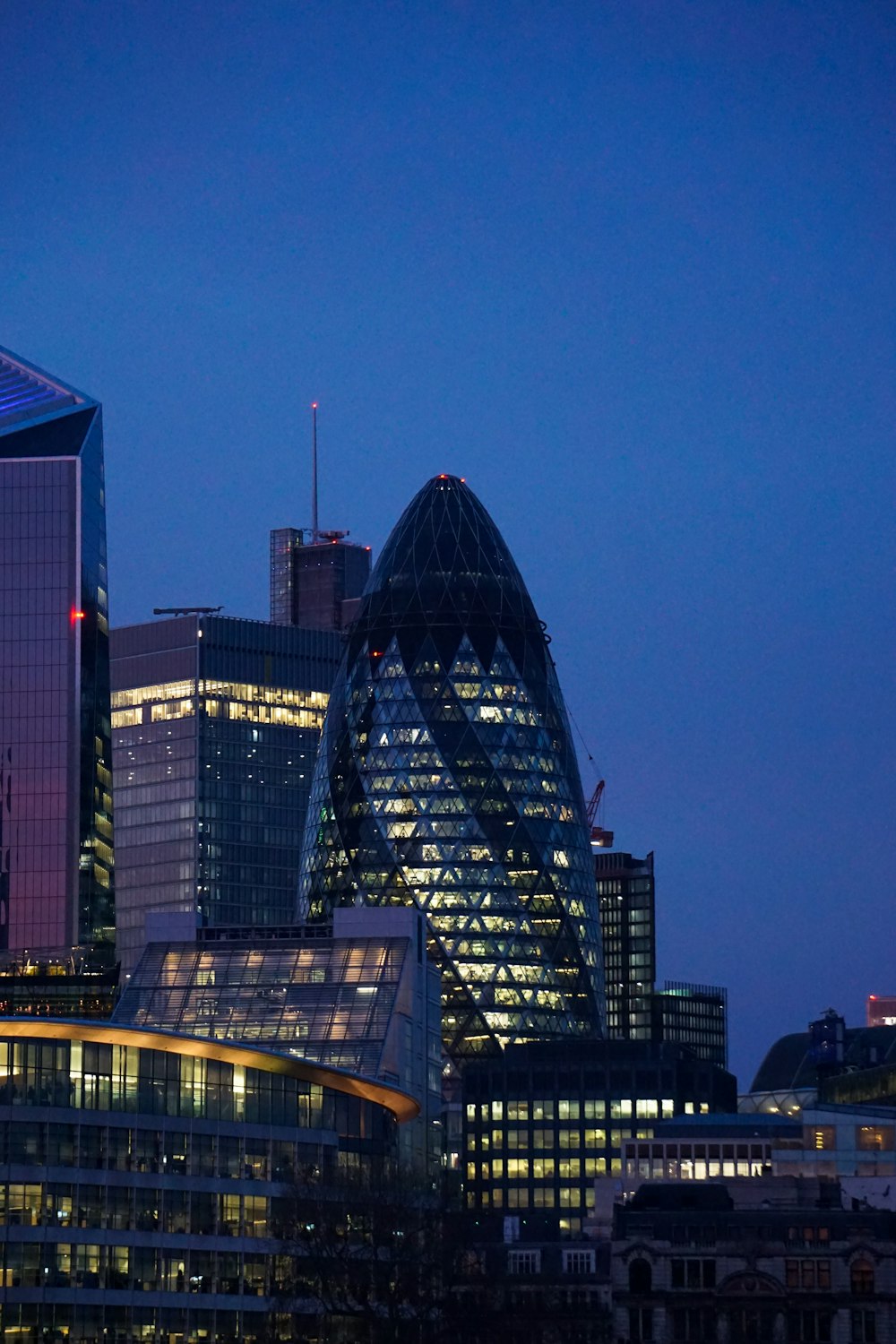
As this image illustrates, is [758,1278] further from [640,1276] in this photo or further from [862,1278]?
[640,1276]

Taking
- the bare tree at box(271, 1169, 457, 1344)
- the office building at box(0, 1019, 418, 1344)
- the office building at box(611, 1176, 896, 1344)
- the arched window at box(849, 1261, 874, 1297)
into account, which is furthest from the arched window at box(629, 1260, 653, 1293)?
the bare tree at box(271, 1169, 457, 1344)

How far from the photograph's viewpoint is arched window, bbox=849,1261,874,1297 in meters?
149

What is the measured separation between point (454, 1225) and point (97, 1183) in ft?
54.4

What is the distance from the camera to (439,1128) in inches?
7830

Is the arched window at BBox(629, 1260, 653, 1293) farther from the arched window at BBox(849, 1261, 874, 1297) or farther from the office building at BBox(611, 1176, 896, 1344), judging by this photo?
the arched window at BBox(849, 1261, 874, 1297)

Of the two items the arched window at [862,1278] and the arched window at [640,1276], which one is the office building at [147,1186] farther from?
the arched window at [862,1278]

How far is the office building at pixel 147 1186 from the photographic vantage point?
131250 millimetres

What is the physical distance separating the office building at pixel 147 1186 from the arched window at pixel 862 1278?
2434 centimetres

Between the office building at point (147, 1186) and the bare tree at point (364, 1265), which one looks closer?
the bare tree at point (364, 1265)

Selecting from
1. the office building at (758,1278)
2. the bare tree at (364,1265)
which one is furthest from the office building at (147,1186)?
the office building at (758,1278)

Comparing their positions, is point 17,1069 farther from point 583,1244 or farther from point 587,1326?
point 583,1244

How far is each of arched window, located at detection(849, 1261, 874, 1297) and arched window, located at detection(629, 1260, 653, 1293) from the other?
9979mm

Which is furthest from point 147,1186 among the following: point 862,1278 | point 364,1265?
point 862,1278

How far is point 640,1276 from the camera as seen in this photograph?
151875mm
